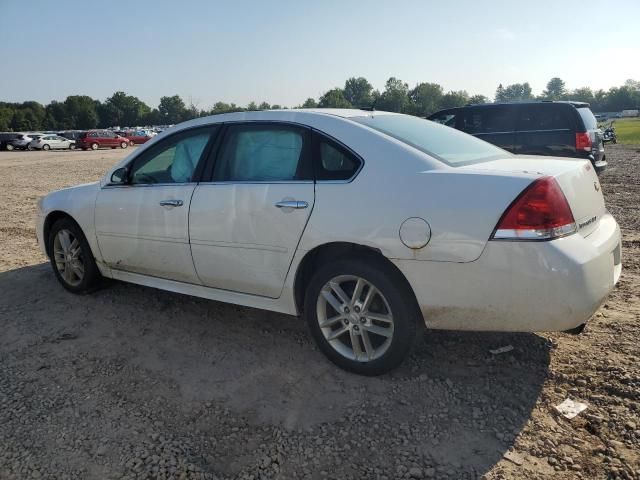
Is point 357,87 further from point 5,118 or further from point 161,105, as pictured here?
point 5,118

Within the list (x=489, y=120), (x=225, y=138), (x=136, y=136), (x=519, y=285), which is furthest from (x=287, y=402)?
(x=136, y=136)

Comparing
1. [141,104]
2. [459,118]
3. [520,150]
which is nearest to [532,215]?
[520,150]

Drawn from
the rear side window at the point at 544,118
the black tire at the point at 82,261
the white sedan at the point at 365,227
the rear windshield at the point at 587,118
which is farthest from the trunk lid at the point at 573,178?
the rear windshield at the point at 587,118

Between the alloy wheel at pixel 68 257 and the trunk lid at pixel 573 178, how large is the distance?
355 centimetres

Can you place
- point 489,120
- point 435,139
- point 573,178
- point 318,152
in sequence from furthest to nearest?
point 489,120, point 435,139, point 318,152, point 573,178

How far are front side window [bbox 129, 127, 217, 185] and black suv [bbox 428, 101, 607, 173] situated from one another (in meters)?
7.14

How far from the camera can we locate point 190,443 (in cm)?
248

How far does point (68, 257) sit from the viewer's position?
459 cm

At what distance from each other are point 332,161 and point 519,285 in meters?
1.28

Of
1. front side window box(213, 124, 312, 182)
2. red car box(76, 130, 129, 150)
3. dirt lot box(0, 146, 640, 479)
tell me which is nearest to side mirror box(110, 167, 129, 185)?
front side window box(213, 124, 312, 182)

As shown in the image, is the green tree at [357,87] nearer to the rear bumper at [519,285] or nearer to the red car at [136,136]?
the red car at [136,136]

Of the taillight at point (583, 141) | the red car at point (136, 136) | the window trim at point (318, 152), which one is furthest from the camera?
the red car at point (136, 136)

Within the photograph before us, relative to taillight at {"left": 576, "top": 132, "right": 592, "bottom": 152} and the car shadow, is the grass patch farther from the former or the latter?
the car shadow

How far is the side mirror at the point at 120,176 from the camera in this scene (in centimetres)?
407
